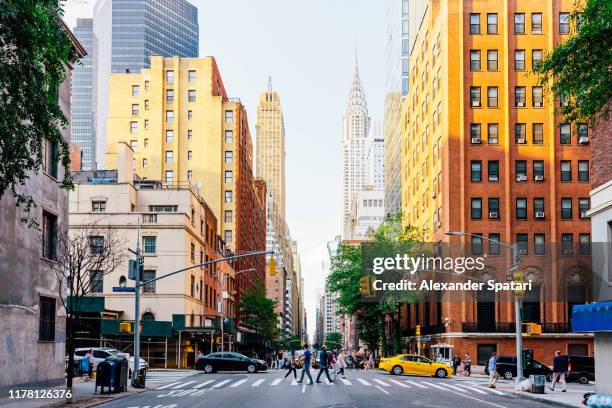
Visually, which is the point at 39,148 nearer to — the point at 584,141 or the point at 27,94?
the point at 27,94

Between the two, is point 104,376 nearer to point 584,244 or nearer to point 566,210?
point 566,210

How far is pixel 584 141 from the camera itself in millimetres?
72188

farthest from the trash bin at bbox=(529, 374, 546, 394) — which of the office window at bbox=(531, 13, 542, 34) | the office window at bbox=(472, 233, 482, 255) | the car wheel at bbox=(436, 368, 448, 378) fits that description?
the office window at bbox=(531, 13, 542, 34)

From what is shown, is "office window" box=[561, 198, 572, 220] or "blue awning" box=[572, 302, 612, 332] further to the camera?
"office window" box=[561, 198, 572, 220]

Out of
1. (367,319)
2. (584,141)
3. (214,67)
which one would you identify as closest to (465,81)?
(584,141)

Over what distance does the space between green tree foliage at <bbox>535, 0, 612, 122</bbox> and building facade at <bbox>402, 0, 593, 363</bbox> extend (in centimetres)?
5036

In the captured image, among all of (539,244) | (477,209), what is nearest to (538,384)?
(477,209)

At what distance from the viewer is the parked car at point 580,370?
4481 centimetres

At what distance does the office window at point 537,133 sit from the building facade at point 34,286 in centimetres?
4948

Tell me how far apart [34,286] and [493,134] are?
170 feet

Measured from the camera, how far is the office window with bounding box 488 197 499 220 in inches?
2822

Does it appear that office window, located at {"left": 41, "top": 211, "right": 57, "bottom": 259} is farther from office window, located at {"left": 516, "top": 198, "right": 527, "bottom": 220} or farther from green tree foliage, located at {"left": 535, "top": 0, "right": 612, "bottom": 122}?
office window, located at {"left": 516, "top": 198, "right": 527, "bottom": 220}

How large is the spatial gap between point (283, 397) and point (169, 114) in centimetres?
7837

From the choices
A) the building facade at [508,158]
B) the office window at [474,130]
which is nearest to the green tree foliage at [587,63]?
the building facade at [508,158]
